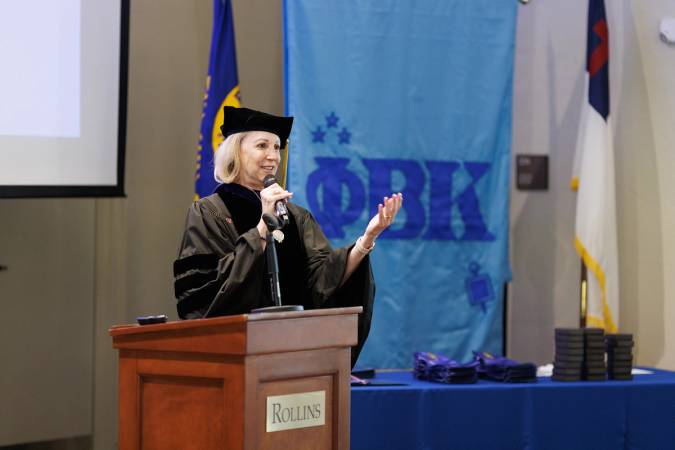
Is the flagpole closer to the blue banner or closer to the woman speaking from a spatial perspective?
the blue banner

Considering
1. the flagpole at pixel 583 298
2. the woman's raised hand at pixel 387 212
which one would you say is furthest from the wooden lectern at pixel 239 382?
the flagpole at pixel 583 298

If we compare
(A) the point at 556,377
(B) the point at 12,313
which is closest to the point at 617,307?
(A) the point at 556,377

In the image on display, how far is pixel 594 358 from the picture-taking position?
4.77 m

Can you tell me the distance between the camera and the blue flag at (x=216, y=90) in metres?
4.75

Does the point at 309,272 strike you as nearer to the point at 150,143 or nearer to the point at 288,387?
the point at 288,387

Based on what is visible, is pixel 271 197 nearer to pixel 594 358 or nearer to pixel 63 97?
pixel 63 97

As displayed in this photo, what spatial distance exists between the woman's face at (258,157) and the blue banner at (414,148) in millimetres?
1656

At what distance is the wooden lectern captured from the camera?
2.24 meters

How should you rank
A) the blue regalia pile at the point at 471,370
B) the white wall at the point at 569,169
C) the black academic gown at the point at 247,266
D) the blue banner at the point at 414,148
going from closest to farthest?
the black academic gown at the point at 247,266 < the blue regalia pile at the point at 471,370 < the blue banner at the point at 414,148 < the white wall at the point at 569,169

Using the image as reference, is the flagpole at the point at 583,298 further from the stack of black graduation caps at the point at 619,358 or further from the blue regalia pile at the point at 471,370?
the blue regalia pile at the point at 471,370

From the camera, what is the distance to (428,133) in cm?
519

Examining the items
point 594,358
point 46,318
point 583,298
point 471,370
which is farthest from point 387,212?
point 583,298

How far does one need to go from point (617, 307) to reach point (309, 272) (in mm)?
2858

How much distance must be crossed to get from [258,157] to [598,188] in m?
3.02
